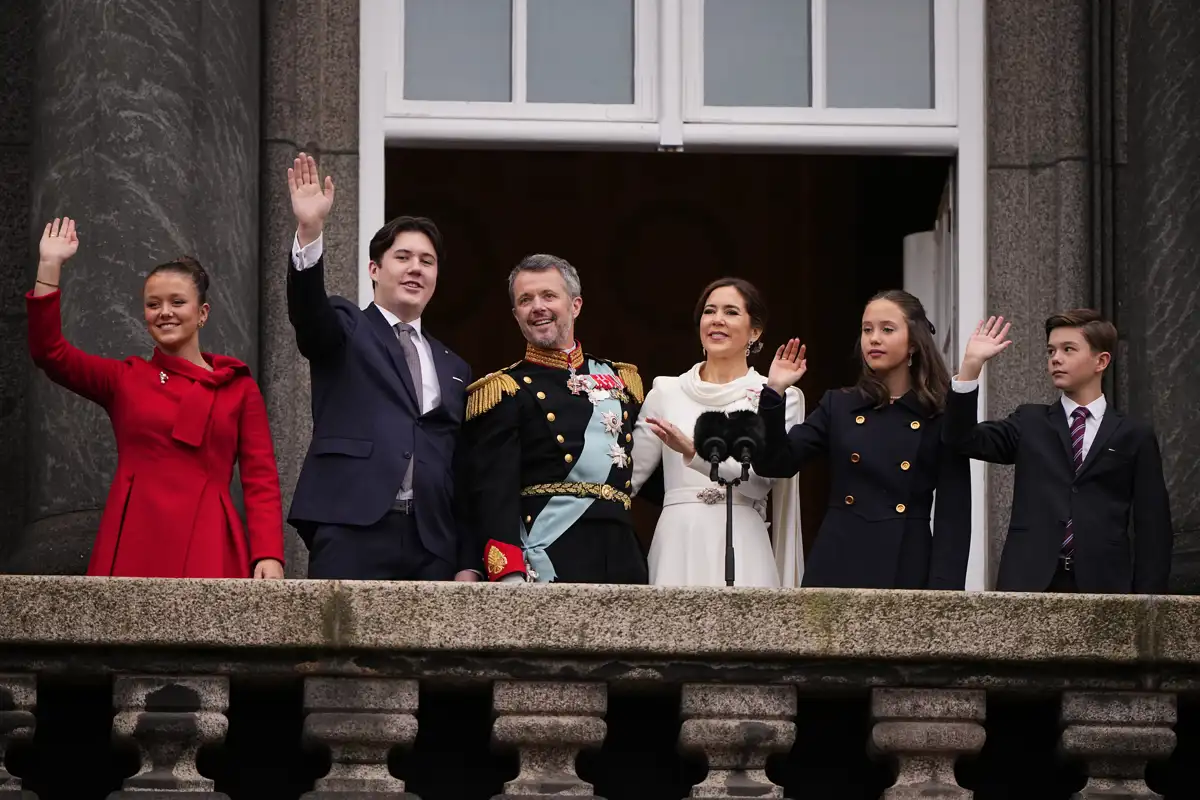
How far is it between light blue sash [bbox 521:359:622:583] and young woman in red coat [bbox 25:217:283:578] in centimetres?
→ 76

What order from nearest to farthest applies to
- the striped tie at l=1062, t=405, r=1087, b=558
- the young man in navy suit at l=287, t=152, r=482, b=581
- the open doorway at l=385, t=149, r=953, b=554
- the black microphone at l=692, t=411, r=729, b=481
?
the black microphone at l=692, t=411, r=729, b=481 → the young man in navy suit at l=287, t=152, r=482, b=581 → the striped tie at l=1062, t=405, r=1087, b=558 → the open doorway at l=385, t=149, r=953, b=554

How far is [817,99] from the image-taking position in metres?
10.5

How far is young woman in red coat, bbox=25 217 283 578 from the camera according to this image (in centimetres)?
780

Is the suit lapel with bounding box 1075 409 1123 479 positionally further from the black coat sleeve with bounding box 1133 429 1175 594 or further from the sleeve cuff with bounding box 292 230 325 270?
the sleeve cuff with bounding box 292 230 325 270

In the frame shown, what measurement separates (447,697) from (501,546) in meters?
1.11

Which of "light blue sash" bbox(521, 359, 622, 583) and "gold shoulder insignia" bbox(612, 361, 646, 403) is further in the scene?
"gold shoulder insignia" bbox(612, 361, 646, 403)

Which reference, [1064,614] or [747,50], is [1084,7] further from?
[1064,614]

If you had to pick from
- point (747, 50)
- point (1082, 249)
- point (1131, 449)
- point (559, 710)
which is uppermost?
point (747, 50)

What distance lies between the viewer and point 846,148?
10.5 m

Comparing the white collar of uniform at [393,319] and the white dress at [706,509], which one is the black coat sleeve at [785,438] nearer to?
the white dress at [706,509]

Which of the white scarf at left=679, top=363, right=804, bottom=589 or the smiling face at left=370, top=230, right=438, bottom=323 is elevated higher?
the smiling face at left=370, top=230, right=438, bottom=323

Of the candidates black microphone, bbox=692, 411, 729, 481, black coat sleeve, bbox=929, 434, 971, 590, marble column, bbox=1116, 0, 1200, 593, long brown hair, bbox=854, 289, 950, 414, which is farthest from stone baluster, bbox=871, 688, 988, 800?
marble column, bbox=1116, 0, 1200, 593

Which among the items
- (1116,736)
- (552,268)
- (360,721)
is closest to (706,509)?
(552,268)

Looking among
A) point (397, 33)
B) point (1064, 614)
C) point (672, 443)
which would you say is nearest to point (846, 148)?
point (397, 33)
